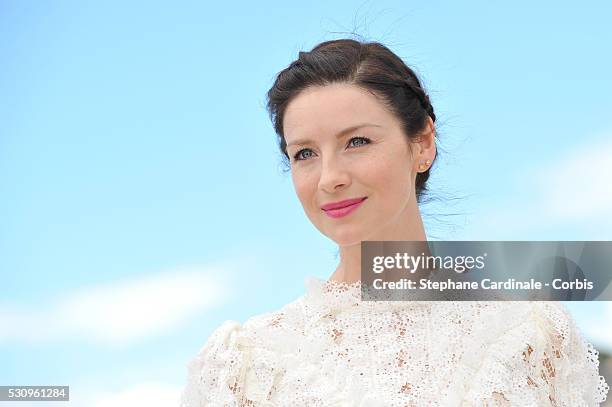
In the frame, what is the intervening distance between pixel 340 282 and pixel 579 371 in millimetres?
854

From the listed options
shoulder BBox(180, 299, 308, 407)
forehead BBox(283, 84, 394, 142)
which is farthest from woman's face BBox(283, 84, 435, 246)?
shoulder BBox(180, 299, 308, 407)

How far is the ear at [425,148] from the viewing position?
2.99m

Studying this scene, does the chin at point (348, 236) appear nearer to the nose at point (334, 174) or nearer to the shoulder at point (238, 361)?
the nose at point (334, 174)

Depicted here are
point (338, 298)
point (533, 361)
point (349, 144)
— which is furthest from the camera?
point (338, 298)

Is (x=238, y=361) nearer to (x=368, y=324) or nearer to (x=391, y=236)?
(x=368, y=324)

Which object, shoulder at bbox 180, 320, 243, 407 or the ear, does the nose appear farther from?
shoulder at bbox 180, 320, 243, 407

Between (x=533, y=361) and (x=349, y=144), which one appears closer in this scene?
(x=533, y=361)

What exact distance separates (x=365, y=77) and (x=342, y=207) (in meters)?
0.46

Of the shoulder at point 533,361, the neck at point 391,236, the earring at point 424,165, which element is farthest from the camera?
the earring at point 424,165

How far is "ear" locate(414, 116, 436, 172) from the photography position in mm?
2988

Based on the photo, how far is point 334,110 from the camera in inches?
112

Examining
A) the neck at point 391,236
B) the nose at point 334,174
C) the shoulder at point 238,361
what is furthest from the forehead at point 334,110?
the shoulder at point 238,361

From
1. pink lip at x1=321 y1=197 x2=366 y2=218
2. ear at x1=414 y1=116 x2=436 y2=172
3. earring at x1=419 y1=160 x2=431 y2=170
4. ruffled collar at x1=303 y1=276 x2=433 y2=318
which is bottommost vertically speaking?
ruffled collar at x1=303 y1=276 x2=433 y2=318

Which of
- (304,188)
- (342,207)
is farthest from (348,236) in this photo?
(304,188)
